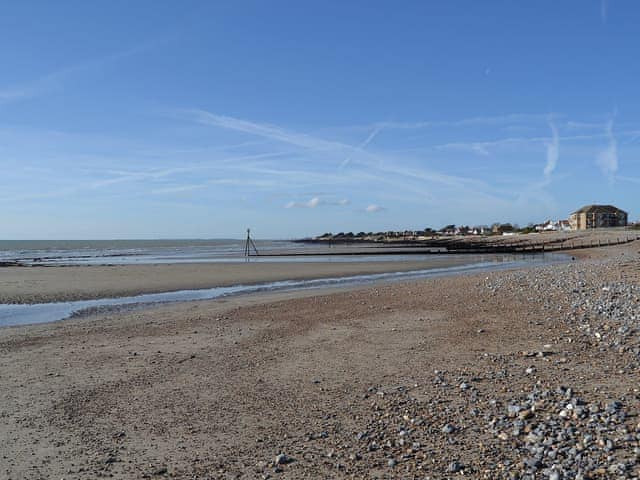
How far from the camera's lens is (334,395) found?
24.3ft

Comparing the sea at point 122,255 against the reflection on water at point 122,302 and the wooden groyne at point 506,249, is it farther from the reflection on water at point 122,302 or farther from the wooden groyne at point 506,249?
the reflection on water at point 122,302

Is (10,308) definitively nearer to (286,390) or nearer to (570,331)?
(286,390)

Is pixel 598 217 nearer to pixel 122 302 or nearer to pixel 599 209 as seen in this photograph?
pixel 599 209

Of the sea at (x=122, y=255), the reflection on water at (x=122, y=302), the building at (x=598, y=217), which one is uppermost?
the building at (x=598, y=217)

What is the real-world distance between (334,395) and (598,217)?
149601mm

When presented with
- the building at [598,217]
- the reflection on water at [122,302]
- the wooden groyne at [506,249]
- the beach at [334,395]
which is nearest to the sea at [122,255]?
the wooden groyne at [506,249]

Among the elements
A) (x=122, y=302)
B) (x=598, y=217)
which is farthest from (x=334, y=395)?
(x=598, y=217)

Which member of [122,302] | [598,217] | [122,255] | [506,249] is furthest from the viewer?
[598,217]

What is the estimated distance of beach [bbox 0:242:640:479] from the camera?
17.3 ft

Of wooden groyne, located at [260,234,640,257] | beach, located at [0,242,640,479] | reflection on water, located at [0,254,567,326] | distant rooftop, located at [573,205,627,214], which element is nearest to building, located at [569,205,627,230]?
distant rooftop, located at [573,205,627,214]

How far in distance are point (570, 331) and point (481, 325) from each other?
1.95m

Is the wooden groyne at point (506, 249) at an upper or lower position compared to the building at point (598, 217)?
lower

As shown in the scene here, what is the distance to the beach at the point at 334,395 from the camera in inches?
207

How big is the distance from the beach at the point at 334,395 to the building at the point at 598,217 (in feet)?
456
